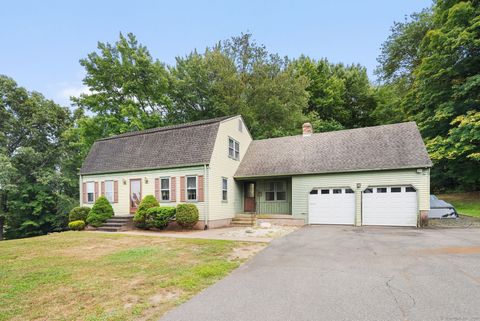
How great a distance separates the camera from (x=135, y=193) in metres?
16.2

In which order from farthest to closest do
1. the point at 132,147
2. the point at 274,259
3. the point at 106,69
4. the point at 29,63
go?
the point at 106,69 → the point at 132,147 → the point at 29,63 → the point at 274,259

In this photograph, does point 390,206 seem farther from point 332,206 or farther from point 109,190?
point 109,190

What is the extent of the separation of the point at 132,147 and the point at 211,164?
6057 millimetres

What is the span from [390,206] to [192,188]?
391 inches

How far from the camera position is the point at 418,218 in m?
12.8

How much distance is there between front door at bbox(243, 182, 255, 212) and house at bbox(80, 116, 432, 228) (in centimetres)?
6

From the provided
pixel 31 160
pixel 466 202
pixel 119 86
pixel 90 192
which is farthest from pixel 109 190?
pixel 466 202

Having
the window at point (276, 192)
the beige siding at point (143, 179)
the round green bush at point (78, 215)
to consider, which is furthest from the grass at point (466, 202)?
the round green bush at point (78, 215)

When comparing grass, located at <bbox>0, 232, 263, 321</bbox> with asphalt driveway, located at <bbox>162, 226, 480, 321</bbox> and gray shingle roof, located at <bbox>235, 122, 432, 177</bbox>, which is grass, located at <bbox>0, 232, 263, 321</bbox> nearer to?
asphalt driveway, located at <bbox>162, 226, 480, 321</bbox>

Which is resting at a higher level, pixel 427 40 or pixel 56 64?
pixel 427 40

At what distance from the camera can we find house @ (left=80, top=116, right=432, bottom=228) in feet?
44.2

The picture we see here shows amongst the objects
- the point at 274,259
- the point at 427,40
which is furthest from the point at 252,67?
the point at 274,259

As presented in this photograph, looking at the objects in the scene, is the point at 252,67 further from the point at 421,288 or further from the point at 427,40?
the point at 421,288

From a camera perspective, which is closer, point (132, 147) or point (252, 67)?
point (132, 147)
